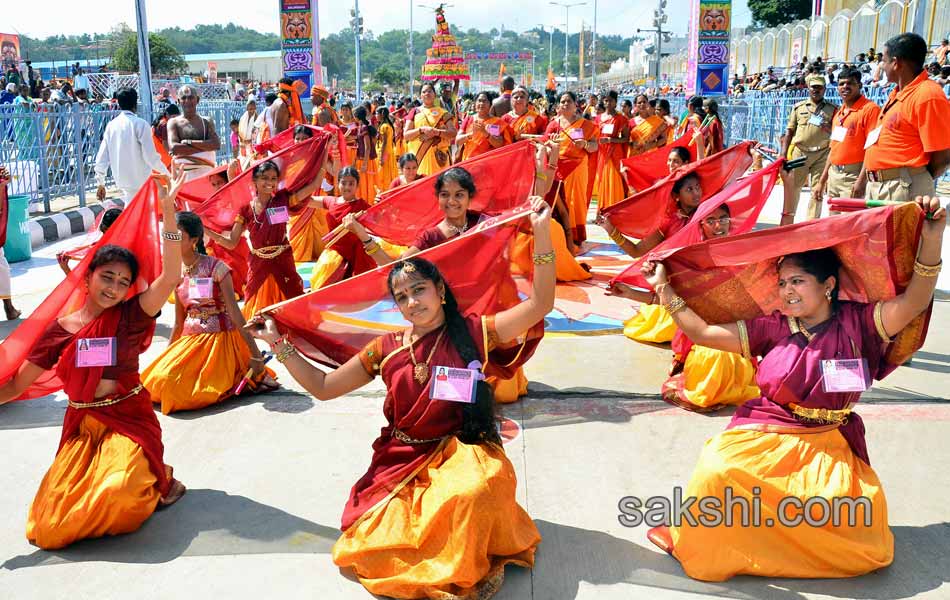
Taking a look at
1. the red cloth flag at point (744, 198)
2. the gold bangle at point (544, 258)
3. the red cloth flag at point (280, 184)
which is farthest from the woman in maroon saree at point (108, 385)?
the red cloth flag at point (744, 198)

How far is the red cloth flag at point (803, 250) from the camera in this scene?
2.84m

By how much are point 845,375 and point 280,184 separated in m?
4.21

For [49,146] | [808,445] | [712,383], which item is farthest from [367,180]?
[808,445]

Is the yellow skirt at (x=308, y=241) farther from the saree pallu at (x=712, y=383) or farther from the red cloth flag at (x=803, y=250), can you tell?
the red cloth flag at (x=803, y=250)

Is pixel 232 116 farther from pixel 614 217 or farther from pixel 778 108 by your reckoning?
pixel 614 217

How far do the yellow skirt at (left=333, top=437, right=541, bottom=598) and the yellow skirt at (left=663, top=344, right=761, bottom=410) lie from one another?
1869 millimetres

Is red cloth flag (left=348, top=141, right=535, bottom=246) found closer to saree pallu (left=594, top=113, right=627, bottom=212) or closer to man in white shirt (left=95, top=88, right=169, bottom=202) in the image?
man in white shirt (left=95, top=88, right=169, bottom=202)

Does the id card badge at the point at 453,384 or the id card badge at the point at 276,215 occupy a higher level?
the id card badge at the point at 276,215

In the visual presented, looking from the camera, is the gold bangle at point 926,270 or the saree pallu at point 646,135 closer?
the gold bangle at point 926,270

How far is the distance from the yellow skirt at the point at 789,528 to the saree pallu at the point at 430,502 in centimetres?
65

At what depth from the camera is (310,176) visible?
19.9 ft

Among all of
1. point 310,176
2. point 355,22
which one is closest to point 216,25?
point 355,22

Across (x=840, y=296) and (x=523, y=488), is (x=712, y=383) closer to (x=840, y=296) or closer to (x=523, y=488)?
(x=523, y=488)

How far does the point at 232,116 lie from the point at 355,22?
740 inches
